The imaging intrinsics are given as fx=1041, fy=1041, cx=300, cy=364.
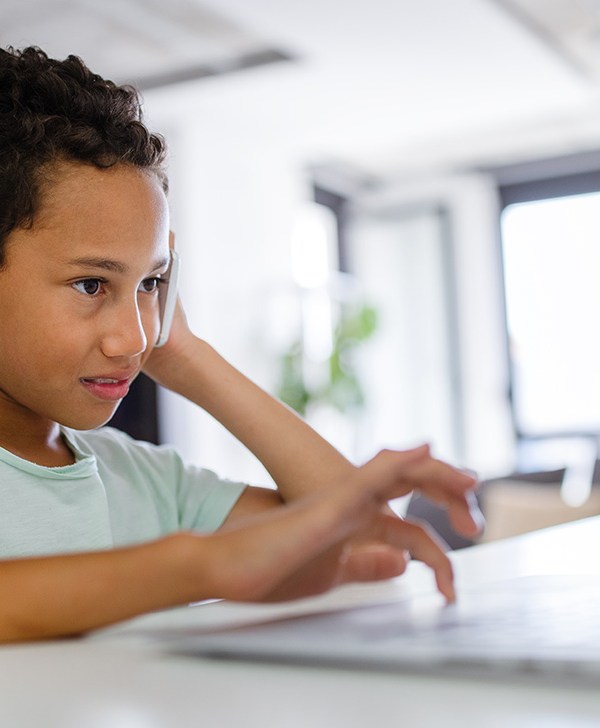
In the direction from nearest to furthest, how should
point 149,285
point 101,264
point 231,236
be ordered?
point 101,264
point 149,285
point 231,236

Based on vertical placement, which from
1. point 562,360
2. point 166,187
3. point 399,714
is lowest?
point 399,714

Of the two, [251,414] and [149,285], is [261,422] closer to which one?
[251,414]

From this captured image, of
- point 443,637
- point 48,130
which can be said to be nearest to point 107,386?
point 48,130

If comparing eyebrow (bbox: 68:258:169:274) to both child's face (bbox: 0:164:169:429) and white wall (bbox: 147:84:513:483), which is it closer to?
child's face (bbox: 0:164:169:429)

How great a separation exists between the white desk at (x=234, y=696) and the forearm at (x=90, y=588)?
23 millimetres

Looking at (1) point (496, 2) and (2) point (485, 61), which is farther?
(2) point (485, 61)

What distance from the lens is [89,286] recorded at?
0.82 metres

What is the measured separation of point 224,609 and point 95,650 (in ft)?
0.64

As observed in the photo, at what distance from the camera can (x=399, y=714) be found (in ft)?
1.25

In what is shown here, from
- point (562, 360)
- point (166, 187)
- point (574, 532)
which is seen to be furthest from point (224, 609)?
point (562, 360)

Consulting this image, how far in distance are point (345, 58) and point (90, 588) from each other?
4604 mm

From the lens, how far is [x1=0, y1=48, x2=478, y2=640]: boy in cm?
54

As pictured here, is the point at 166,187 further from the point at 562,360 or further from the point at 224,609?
the point at 562,360

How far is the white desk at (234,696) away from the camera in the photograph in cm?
37
